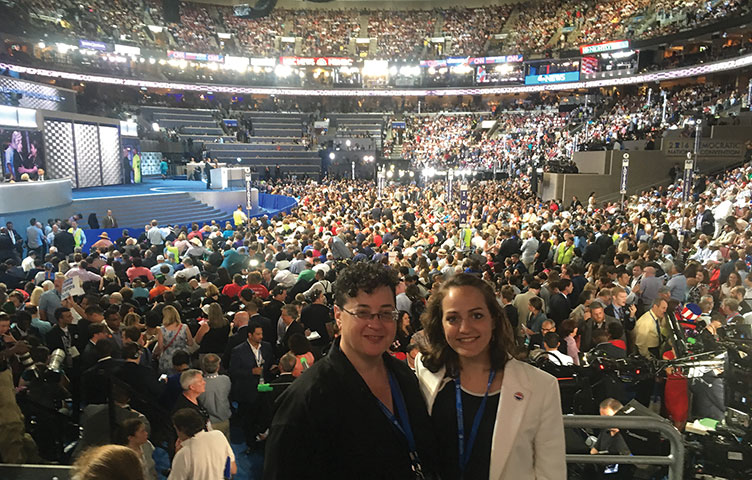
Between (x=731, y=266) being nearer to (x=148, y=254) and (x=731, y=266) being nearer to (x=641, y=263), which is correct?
(x=641, y=263)

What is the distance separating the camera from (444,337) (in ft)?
6.75

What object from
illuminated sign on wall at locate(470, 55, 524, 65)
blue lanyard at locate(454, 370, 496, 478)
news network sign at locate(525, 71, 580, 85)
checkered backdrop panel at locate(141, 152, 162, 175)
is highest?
illuminated sign on wall at locate(470, 55, 524, 65)

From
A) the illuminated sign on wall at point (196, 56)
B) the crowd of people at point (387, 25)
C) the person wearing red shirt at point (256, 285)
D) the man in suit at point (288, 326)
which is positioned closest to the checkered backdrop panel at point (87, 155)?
the crowd of people at point (387, 25)

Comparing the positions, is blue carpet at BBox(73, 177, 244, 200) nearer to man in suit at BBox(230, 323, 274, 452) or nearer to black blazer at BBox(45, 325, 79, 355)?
black blazer at BBox(45, 325, 79, 355)

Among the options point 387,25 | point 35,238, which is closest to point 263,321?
point 35,238

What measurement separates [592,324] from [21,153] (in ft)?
67.7

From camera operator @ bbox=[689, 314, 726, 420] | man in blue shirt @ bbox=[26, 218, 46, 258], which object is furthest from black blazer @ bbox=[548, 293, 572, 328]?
man in blue shirt @ bbox=[26, 218, 46, 258]

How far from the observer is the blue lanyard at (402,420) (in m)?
1.73

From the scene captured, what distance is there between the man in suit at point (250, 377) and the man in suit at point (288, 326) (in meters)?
0.52

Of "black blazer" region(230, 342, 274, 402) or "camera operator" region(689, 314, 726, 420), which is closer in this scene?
"camera operator" region(689, 314, 726, 420)

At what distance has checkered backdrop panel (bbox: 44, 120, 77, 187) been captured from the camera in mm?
20125

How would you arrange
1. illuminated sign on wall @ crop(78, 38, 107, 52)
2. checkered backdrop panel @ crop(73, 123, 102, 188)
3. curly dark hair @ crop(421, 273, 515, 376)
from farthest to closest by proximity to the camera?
illuminated sign on wall @ crop(78, 38, 107, 52)
checkered backdrop panel @ crop(73, 123, 102, 188)
curly dark hair @ crop(421, 273, 515, 376)

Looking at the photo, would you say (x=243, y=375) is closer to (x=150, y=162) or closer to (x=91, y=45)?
(x=150, y=162)

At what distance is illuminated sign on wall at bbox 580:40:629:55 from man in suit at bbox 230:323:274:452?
35247mm
